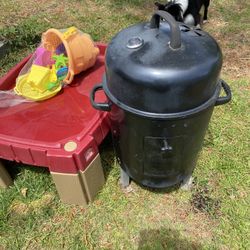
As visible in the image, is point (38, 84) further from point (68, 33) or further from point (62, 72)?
point (68, 33)

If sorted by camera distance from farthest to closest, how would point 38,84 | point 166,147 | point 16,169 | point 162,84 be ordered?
point 16,169 → point 38,84 → point 166,147 → point 162,84

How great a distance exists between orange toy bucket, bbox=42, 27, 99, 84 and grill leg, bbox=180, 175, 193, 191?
3.14ft

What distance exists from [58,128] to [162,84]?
2.93 feet

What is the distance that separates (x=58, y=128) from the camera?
1838 millimetres

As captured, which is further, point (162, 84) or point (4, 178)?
point (4, 178)

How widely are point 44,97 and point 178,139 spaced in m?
1.02

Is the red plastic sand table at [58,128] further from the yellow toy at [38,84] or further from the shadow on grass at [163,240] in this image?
the shadow on grass at [163,240]

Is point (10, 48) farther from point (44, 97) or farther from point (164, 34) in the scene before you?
point (164, 34)

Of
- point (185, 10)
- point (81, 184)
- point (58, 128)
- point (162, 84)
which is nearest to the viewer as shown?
point (162, 84)

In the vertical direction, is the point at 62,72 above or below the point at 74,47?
below

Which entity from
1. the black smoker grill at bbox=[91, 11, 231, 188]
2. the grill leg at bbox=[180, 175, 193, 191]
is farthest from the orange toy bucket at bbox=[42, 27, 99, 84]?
the grill leg at bbox=[180, 175, 193, 191]

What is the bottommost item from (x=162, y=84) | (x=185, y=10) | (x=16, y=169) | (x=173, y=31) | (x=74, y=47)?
(x=16, y=169)

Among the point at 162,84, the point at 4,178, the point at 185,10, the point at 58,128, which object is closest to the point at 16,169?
the point at 4,178

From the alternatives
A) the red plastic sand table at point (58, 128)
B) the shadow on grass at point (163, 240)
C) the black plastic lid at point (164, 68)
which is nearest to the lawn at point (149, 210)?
the shadow on grass at point (163, 240)
